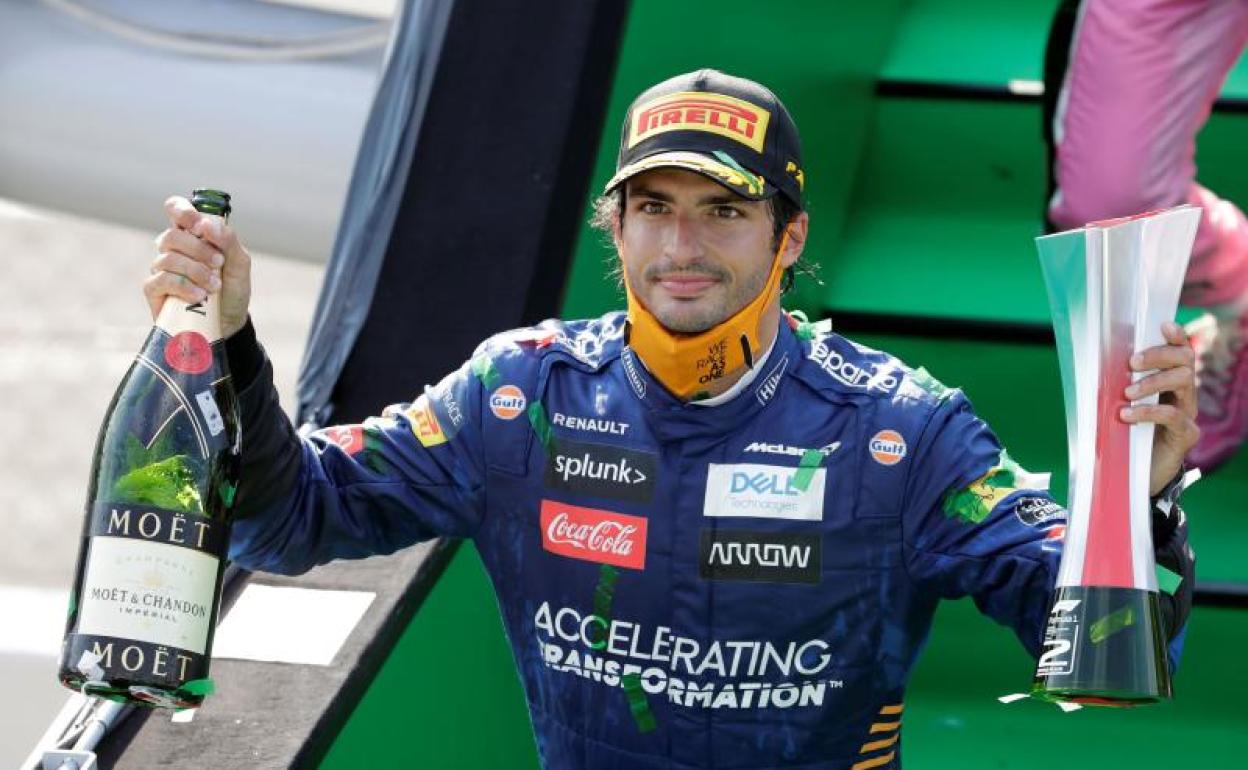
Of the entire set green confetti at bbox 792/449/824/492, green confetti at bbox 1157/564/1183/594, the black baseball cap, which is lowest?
green confetti at bbox 1157/564/1183/594

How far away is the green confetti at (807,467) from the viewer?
9.04 feet

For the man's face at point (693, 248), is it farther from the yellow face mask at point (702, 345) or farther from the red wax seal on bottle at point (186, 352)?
the red wax seal on bottle at point (186, 352)

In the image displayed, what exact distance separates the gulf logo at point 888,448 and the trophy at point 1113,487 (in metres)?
0.39

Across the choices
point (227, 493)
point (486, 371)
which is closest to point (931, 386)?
point (486, 371)

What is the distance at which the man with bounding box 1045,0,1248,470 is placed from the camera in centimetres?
385

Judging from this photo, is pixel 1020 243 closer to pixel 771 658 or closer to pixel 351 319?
pixel 351 319

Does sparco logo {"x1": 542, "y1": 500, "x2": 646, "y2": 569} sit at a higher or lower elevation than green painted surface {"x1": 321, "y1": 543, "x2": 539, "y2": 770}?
higher

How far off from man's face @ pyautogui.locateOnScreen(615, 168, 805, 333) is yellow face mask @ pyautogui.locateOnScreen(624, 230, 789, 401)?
1 centimetres

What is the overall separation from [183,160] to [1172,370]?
267cm

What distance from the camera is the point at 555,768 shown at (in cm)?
285

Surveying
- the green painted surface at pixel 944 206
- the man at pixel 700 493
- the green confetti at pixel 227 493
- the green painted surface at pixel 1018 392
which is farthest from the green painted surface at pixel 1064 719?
the green confetti at pixel 227 493

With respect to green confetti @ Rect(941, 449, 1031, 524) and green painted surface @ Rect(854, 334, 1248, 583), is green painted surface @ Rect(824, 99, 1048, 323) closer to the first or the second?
green painted surface @ Rect(854, 334, 1248, 583)

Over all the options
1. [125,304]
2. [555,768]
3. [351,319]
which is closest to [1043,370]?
[351,319]

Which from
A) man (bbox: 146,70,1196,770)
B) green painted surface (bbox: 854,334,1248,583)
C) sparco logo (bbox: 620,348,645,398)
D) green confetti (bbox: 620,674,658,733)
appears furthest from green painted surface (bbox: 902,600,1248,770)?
sparco logo (bbox: 620,348,645,398)
